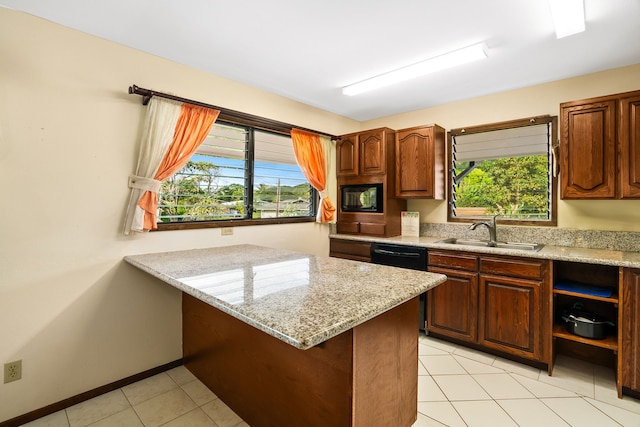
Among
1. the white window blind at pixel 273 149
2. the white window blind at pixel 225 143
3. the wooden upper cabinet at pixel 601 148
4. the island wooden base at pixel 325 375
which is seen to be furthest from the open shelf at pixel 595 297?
the white window blind at pixel 225 143

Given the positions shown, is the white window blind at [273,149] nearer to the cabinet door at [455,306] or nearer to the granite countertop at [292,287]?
the granite countertop at [292,287]

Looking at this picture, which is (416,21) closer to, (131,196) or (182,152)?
(182,152)

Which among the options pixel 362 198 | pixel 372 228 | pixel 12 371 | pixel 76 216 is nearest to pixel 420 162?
pixel 362 198

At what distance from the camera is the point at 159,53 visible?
2.43 metres

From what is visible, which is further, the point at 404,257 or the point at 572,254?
the point at 404,257

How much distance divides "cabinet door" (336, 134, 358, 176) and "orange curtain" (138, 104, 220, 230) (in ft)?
5.76

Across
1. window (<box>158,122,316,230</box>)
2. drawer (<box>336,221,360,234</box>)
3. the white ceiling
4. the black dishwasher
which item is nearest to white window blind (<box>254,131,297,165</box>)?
window (<box>158,122,316,230</box>)

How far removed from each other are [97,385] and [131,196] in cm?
140

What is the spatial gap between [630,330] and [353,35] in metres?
2.83

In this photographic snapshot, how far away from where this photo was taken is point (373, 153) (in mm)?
3652

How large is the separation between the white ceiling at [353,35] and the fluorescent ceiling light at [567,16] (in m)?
0.06

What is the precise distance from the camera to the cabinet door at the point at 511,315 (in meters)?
2.45

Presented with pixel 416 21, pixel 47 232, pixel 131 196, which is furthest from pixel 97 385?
pixel 416 21

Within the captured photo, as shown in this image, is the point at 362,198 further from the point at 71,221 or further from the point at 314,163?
the point at 71,221
